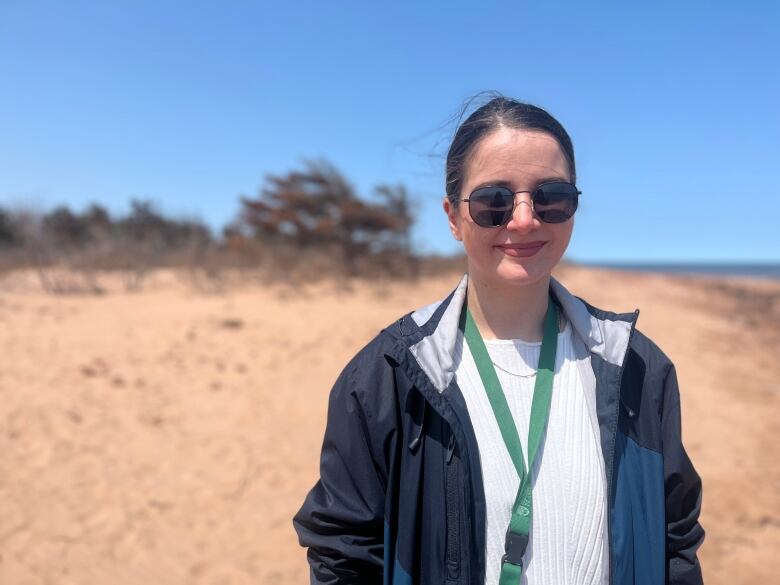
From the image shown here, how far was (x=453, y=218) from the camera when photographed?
1632 mm

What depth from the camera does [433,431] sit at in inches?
53.3

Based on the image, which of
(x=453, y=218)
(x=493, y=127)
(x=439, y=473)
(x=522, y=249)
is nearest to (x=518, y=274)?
(x=522, y=249)

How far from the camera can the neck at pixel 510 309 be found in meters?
1.52

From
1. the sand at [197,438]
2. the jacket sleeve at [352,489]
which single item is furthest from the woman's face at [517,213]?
the sand at [197,438]

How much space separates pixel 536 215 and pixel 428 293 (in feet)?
46.5

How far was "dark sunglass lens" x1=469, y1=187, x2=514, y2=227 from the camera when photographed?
144 cm

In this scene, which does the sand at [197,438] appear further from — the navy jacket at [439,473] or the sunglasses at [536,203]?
the sunglasses at [536,203]

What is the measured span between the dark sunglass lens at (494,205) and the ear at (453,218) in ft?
0.40

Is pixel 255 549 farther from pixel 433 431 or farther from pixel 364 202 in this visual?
pixel 364 202

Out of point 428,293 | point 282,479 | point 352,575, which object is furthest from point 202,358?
point 428,293

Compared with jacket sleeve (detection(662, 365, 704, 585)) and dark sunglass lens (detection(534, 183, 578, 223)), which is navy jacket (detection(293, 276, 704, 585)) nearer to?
jacket sleeve (detection(662, 365, 704, 585))

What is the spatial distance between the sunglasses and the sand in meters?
3.02

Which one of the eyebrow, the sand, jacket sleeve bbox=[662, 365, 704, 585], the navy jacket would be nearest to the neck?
the navy jacket

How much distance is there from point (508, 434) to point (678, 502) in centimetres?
54
